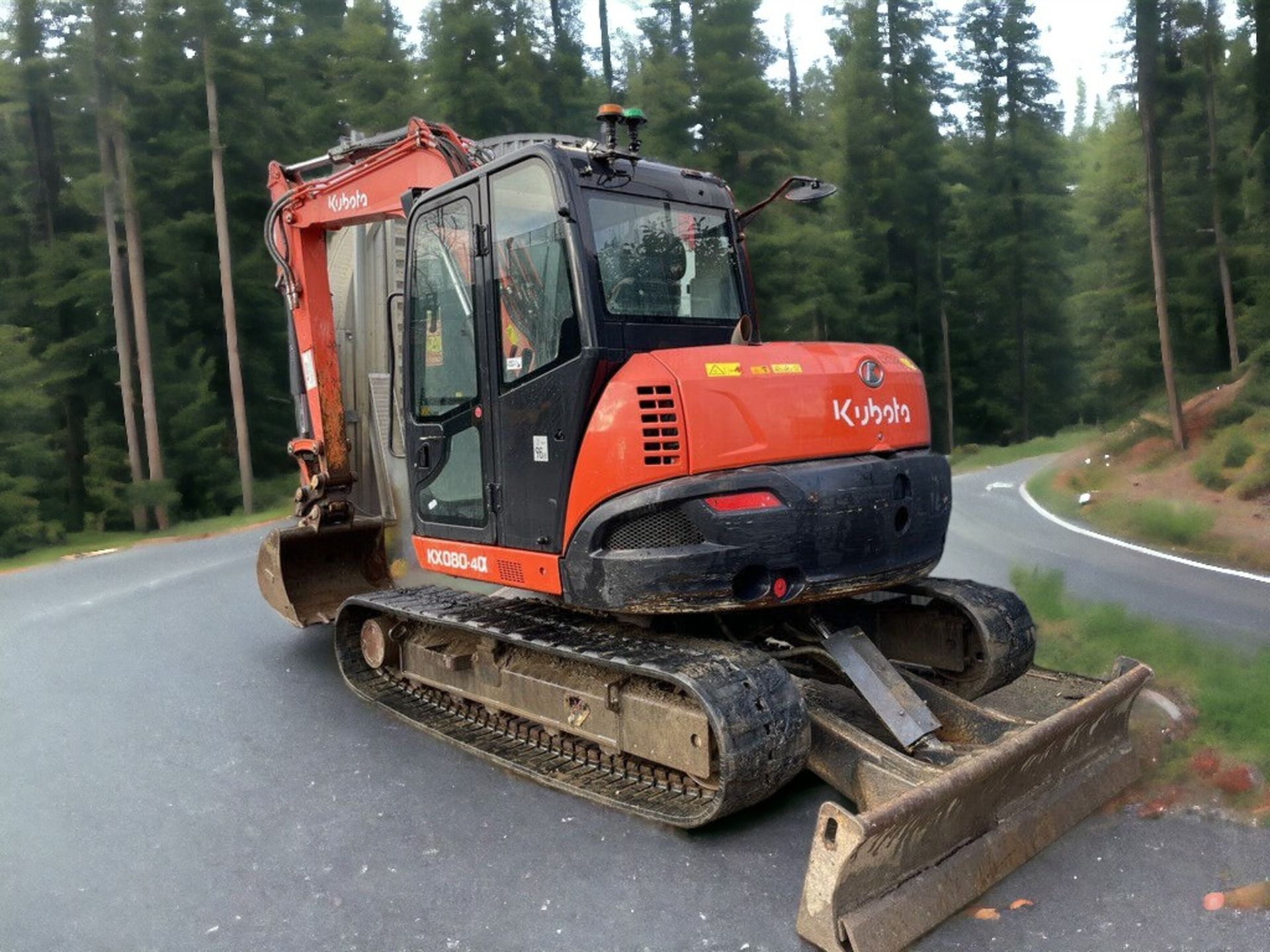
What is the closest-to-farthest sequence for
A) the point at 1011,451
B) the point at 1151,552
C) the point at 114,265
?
the point at 1151,552 < the point at 114,265 < the point at 1011,451

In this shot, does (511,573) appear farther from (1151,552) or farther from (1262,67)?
(1262,67)

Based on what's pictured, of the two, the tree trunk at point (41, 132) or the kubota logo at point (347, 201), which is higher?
the tree trunk at point (41, 132)

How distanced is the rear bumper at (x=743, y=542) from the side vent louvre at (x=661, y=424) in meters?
0.12

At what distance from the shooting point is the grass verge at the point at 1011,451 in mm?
27281

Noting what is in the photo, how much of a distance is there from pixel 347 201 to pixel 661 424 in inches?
138

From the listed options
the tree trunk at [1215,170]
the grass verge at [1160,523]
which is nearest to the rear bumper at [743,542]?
the grass verge at [1160,523]

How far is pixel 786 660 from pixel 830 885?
87.3 inches

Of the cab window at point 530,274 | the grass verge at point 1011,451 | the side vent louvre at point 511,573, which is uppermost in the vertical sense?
the cab window at point 530,274

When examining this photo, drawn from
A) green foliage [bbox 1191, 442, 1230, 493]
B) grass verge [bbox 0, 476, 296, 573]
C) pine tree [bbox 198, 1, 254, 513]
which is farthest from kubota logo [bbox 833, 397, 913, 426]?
pine tree [bbox 198, 1, 254, 513]

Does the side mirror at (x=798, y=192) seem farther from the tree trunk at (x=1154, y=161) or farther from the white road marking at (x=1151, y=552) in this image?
the tree trunk at (x=1154, y=161)

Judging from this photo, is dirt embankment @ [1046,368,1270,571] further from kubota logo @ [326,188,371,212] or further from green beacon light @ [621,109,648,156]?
kubota logo @ [326,188,371,212]

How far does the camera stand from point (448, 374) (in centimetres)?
534

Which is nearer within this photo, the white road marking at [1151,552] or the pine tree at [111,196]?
the white road marking at [1151,552]

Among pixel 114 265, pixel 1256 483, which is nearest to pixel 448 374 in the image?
pixel 1256 483
